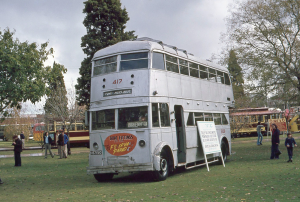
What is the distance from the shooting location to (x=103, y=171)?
1313 cm

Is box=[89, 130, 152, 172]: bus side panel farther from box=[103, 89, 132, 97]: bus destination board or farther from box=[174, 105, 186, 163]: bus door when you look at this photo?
box=[174, 105, 186, 163]: bus door

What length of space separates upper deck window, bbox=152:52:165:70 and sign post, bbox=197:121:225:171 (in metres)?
3.18

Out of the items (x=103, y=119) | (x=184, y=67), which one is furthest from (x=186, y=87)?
(x=103, y=119)

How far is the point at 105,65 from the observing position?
14133 mm

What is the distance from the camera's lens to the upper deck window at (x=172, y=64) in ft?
48.0

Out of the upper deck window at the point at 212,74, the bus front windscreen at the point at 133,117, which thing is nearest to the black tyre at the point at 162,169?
the bus front windscreen at the point at 133,117

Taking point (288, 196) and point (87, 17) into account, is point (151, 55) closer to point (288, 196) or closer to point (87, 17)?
point (288, 196)

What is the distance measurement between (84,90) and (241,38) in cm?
1592

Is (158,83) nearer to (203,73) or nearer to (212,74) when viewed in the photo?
(203,73)

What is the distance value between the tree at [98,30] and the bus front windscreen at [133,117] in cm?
2323

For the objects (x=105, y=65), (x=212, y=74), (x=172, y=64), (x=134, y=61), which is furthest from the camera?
(x=212, y=74)

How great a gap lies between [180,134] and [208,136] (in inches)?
59.8

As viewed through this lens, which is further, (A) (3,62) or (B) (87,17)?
(B) (87,17)

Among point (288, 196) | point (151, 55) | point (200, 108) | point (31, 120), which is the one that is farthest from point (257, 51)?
point (31, 120)
